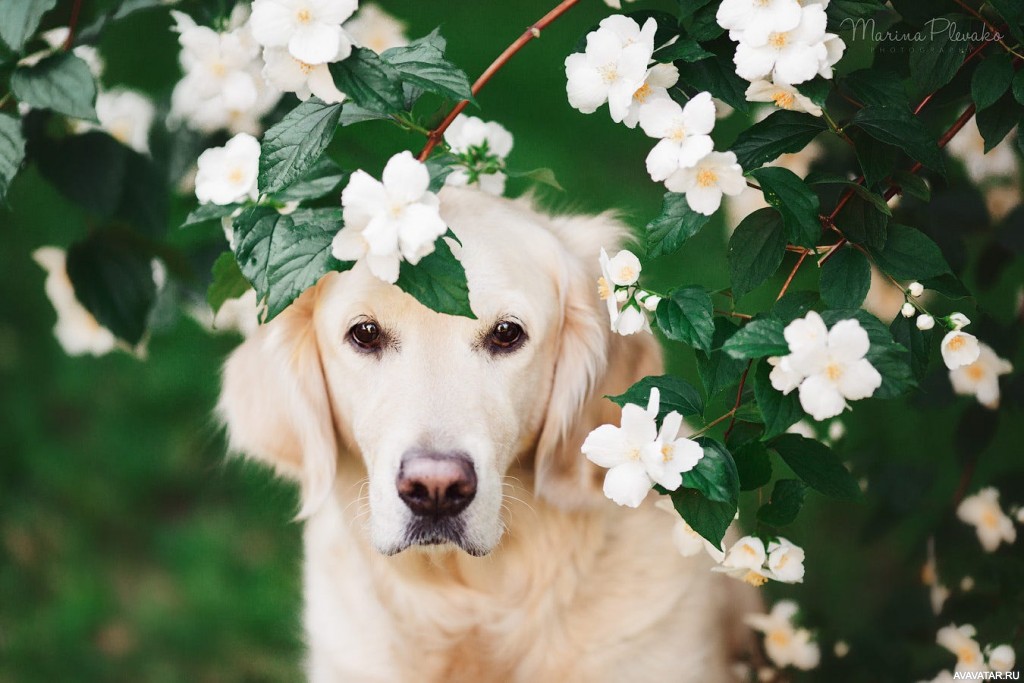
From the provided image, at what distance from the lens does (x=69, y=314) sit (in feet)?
6.50

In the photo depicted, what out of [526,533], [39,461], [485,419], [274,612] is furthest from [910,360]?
[39,461]

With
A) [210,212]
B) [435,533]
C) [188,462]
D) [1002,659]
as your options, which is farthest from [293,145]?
[188,462]

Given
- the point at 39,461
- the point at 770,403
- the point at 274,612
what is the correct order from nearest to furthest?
the point at 770,403
the point at 274,612
the point at 39,461

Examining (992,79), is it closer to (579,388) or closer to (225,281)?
(579,388)

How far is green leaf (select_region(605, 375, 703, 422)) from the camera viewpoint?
1.31 metres

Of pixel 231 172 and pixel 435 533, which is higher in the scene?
pixel 231 172

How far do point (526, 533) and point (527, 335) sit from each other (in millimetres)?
449

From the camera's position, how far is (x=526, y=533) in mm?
1961

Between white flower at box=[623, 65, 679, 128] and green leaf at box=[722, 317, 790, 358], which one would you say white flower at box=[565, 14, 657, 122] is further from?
green leaf at box=[722, 317, 790, 358]

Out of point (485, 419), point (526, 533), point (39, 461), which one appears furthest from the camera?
point (39, 461)

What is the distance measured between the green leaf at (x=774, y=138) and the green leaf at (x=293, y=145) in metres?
0.53

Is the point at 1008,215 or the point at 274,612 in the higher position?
the point at 1008,215

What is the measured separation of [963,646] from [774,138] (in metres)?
1.20

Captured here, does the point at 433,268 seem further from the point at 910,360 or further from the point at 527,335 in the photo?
the point at 910,360
